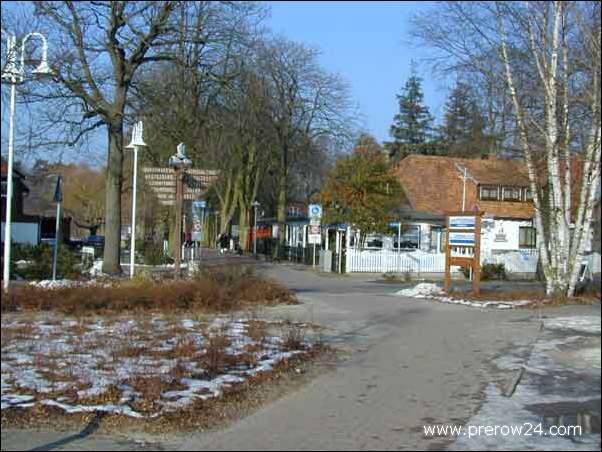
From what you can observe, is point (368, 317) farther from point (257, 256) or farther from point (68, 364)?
point (257, 256)

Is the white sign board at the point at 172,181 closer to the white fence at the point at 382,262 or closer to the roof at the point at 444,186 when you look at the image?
the white fence at the point at 382,262

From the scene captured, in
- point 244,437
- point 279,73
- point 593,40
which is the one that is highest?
point 279,73

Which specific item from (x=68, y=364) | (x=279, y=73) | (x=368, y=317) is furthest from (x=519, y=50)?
(x=279, y=73)

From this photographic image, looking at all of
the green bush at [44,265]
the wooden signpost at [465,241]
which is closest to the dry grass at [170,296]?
the wooden signpost at [465,241]

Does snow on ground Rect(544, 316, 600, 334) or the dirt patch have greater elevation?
snow on ground Rect(544, 316, 600, 334)

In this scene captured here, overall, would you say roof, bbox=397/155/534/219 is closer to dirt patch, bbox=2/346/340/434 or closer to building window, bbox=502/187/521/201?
building window, bbox=502/187/521/201

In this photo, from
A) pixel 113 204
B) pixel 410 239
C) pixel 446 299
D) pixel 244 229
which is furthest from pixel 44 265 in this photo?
pixel 244 229

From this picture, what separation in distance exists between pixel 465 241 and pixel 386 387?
1381cm

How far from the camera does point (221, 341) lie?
1182cm

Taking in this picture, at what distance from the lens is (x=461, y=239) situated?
22844 millimetres

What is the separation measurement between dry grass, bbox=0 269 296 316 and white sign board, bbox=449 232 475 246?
5783 mm

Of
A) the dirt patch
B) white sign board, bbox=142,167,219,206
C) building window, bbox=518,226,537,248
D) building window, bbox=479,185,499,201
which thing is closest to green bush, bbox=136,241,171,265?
white sign board, bbox=142,167,219,206

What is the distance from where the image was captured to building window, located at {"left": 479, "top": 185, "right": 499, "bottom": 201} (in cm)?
4794

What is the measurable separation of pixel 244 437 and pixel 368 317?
9.68 m
